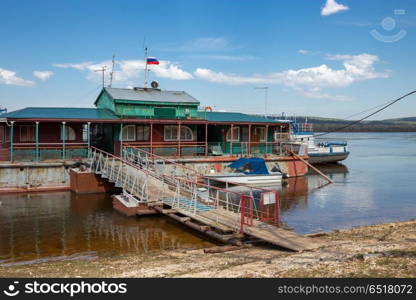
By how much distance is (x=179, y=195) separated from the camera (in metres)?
19.0

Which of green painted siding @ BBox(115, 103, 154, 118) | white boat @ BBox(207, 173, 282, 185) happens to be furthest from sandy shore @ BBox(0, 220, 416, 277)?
green painted siding @ BBox(115, 103, 154, 118)

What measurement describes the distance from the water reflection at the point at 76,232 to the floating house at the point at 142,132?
520cm

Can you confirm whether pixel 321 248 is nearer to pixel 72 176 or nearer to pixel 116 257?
pixel 116 257

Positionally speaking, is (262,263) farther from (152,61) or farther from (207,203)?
(152,61)

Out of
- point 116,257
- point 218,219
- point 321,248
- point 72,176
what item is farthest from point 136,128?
point 321,248

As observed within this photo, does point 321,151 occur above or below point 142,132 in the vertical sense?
below

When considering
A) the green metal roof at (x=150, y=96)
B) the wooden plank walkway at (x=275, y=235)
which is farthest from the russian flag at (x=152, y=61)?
the wooden plank walkway at (x=275, y=235)

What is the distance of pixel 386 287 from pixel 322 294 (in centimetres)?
131

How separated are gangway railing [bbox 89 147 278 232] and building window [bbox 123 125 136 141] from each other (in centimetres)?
336

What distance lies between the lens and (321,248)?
11.7 meters

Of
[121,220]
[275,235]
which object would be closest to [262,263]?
[275,235]

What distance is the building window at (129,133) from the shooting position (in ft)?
97.0

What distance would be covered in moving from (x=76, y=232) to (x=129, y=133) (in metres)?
13.9

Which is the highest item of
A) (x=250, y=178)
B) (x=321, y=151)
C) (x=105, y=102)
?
(x=105, y=102)
